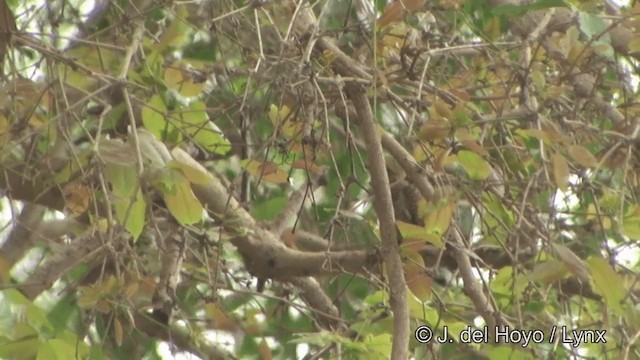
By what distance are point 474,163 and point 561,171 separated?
118mm

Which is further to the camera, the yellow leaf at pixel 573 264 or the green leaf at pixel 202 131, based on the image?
the green leaf at pixel 202 131

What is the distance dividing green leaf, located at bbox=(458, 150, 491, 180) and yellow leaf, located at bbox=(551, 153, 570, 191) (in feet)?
0.32

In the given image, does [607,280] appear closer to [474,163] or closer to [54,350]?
[474,163]

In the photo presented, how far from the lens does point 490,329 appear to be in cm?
150

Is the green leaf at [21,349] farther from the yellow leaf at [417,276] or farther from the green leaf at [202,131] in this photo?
the yellow leaf at [417,276]

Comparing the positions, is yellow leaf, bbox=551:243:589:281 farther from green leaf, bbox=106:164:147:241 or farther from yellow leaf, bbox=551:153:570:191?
green leaf, bbox=106:164:147:241

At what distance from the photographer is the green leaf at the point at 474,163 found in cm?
144

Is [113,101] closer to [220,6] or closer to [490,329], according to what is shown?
[220,6]

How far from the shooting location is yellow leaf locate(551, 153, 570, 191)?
53.9 inches

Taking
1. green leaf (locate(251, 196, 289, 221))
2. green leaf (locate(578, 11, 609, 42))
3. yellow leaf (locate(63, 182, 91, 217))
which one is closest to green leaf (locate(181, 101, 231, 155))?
yellow leaf (locate(63, 182, 91, 217))

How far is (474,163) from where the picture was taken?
144 cm

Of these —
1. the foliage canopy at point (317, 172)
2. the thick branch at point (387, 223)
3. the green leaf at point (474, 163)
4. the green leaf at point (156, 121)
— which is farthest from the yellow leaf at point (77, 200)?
the green leaf at point (474, 163)

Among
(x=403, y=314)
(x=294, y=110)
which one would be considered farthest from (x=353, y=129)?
(x=403, y=314)

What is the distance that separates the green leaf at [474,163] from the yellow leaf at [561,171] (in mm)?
97
